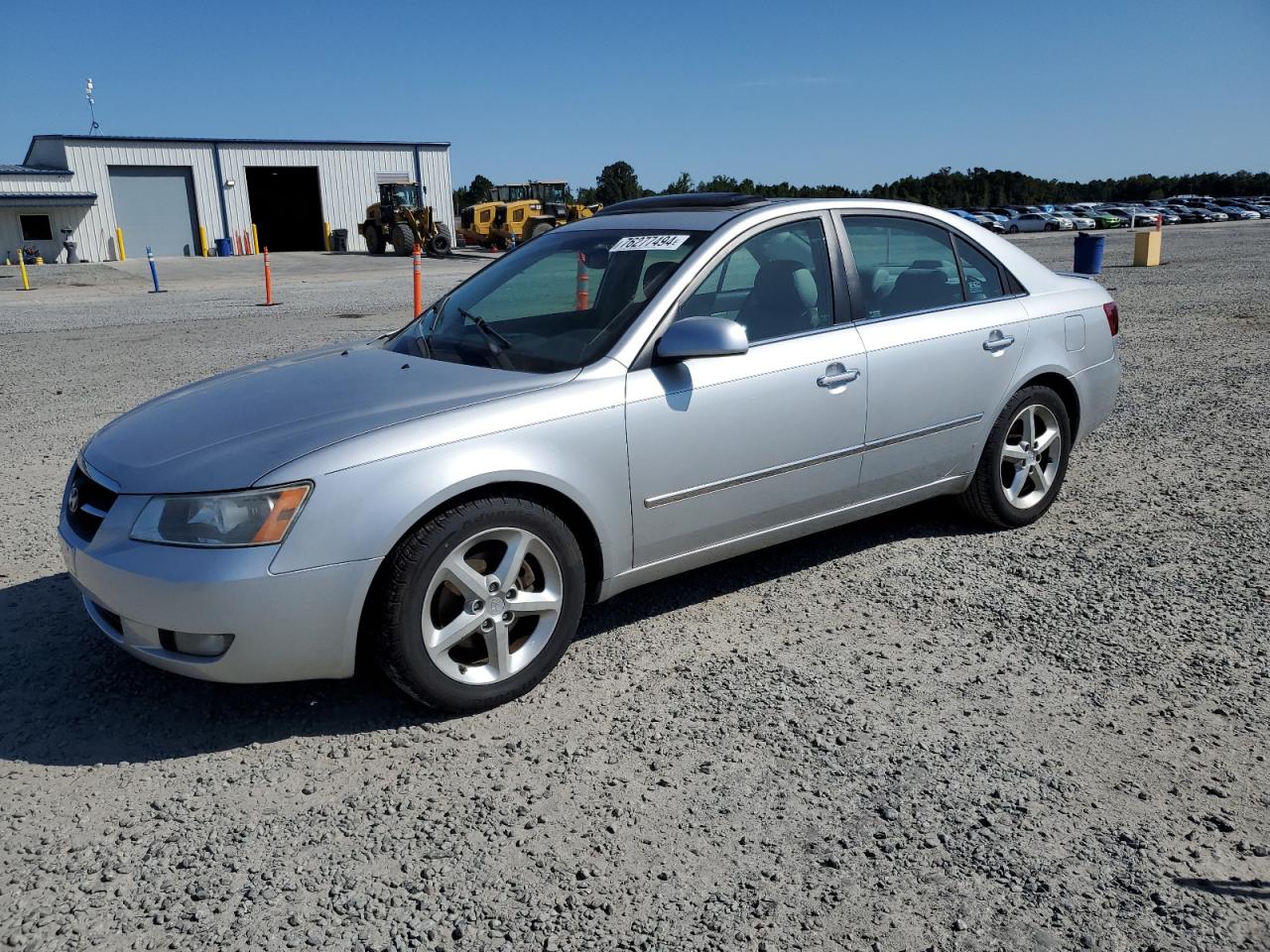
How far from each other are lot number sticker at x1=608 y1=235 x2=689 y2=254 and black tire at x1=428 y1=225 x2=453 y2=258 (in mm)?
34656

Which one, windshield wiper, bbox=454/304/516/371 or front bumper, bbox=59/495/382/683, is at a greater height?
windshield wiper, bbox=454/304/516/371

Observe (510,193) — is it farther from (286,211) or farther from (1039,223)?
(1039,223)

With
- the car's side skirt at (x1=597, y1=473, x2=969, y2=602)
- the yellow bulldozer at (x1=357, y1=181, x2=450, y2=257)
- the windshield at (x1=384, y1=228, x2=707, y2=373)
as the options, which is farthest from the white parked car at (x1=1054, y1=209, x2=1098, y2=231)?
the windshield at (x1=384, y1=228, x2=707, y2=373)

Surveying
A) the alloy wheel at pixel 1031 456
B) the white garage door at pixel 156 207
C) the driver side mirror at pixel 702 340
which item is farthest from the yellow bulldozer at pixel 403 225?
the driver side mirror at pixel 702 340

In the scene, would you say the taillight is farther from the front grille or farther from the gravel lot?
the front grille

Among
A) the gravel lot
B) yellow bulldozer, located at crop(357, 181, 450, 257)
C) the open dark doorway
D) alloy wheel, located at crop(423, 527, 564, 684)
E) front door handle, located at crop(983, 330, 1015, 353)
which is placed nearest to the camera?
the gravel lot

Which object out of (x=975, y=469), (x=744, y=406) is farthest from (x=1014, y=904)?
(x=975, y=469)

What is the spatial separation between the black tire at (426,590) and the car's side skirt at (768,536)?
317mm

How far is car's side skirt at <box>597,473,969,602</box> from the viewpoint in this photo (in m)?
3.72

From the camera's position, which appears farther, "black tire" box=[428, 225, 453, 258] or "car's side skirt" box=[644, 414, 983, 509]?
"black tire" box=[428, 225, 453, 258]

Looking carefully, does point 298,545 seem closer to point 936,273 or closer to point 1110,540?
point 936,273

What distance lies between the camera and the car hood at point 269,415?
10.2 ft

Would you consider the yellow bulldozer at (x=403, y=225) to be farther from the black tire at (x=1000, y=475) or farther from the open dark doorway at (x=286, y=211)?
the black tire at (x=1000, y=475)

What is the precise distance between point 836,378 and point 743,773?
1.70 metres
